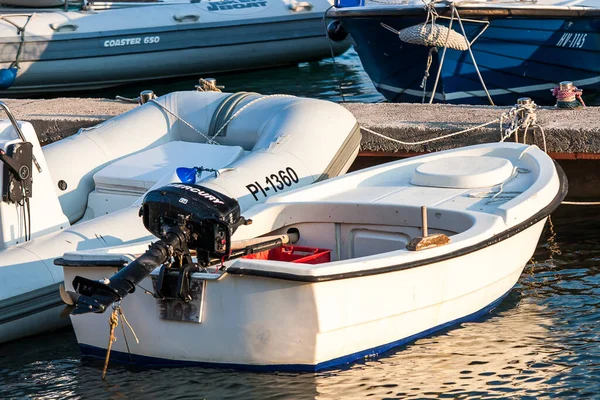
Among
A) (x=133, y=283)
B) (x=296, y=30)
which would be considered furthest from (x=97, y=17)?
(x=133, y=283)

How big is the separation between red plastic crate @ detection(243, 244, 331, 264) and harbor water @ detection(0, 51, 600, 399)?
689 millimetres

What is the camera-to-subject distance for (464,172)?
19.8ft

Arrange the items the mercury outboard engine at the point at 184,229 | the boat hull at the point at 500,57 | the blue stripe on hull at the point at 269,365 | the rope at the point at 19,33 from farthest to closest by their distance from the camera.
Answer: the rope at the point at 19,33 → the boat hull at the point at 500,57 → the blue stripe on hull at the point at 269,365 → the mercury outboard engine at the point at 184,229

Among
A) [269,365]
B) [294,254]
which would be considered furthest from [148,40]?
[269,365]

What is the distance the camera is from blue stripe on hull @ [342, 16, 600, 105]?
34.0ft

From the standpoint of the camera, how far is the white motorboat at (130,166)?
555cm

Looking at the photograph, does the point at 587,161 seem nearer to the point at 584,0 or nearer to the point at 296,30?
the point at 584,0

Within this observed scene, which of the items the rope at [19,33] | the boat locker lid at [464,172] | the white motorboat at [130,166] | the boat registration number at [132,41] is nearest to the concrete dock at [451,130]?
the white motorboat at [130,166]

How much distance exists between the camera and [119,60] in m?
13.5

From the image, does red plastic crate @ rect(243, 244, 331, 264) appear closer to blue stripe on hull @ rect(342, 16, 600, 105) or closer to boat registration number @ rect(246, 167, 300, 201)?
boat registration number @ rect(246, 167, 300, 201)

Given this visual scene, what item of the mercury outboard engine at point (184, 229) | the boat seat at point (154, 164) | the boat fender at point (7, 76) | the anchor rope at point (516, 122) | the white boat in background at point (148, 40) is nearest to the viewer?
the mercury outboard engine at point (184, 229)

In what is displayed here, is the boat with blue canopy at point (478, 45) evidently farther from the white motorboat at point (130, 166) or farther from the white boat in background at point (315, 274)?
the white boat in background at point (315, 274)

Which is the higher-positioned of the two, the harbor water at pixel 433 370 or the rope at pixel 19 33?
the rope at pixel 19 33

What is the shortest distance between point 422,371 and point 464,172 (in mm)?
1491
